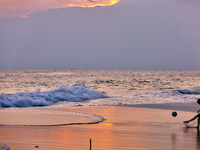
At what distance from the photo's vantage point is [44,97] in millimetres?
28203

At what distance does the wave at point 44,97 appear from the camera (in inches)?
944

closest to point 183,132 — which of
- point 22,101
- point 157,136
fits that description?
point 157,136

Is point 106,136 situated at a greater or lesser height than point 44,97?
lesser

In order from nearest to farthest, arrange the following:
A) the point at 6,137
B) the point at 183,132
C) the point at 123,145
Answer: the point at 123,145 < the point at 6,137 < the point at 183,132

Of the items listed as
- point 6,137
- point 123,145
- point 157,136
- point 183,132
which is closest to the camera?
point 123,145

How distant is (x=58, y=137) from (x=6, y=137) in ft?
5.61

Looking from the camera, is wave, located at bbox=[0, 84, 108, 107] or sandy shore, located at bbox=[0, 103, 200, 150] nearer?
sandy shore, located at bbox=[0, 103, 200, 150]

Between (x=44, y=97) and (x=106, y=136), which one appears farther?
(x=44, y=97)

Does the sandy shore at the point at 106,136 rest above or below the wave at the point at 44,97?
below

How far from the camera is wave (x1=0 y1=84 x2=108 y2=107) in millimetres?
23980

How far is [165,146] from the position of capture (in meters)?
9.55

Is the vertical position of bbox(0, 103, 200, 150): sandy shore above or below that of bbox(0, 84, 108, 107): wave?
below

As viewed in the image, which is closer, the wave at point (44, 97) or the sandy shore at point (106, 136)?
the sandy shore at point (106, 136)

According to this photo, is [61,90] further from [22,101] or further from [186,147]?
[186,147]
